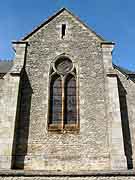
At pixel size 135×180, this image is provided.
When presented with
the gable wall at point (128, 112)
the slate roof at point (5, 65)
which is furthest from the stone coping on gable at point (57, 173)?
the slate roof at point (5, 65)

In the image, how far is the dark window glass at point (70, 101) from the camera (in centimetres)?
1250

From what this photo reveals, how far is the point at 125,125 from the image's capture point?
1243 centimetres

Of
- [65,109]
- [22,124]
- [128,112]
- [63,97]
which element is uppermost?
[63,97]

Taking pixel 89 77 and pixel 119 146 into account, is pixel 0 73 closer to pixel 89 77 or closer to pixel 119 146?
pixel 89 77

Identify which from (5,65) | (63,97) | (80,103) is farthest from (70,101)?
(5,65)

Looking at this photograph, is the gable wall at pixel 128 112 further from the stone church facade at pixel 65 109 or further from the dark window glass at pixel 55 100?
the dark window glass at pixel 55 100

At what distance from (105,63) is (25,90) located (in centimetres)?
407

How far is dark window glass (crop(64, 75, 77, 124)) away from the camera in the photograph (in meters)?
12.5

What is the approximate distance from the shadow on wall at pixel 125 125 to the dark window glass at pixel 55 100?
290 centimetres

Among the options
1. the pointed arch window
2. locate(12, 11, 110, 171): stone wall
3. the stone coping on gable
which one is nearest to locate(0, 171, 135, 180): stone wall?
the stone coping on gable

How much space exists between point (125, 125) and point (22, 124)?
4641 millimetres

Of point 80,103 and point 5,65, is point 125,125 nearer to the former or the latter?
point 80,103

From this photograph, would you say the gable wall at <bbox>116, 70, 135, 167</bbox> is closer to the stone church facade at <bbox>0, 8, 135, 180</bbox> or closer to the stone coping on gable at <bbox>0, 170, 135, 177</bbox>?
the stone church facade at <bbox>0, 8, 135, 180</bbox>

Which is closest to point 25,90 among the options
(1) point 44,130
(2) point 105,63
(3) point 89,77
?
(1) point 44,130
